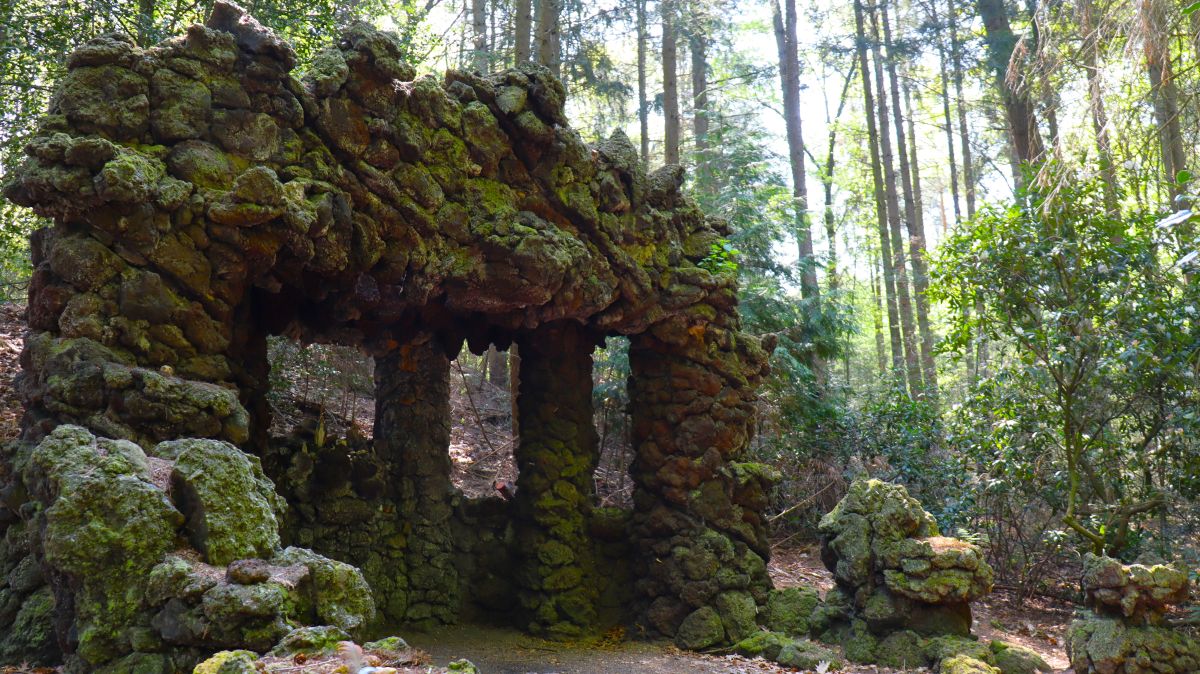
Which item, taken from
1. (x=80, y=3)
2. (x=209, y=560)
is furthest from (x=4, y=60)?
(x=209, y=560)

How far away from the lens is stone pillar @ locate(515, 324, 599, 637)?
8883 mm

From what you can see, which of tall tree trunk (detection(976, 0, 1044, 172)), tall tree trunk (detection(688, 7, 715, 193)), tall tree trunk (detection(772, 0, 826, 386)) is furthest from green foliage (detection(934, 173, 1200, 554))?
tall tree trunk (detection(688, 7, 715, 193))

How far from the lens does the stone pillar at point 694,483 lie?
8.55m

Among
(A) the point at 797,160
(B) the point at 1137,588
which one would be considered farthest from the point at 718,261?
(A) the point at 797,160

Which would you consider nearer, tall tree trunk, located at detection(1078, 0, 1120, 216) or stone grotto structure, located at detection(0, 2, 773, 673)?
stone grotto structure, located at detection(0, 2, 773, 673)

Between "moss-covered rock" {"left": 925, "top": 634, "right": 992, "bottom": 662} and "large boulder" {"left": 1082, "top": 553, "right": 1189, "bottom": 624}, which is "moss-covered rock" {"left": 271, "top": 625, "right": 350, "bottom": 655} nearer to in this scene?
"moss-covered rock" {"left": 925, "top": 634, "right": 992, "bottom": 662}

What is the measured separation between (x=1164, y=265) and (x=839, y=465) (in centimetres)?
482

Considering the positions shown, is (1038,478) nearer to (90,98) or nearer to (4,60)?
(90,98)

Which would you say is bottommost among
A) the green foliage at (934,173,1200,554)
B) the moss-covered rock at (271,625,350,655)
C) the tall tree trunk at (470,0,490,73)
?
the moss-covered rock at (271,625,350,655)

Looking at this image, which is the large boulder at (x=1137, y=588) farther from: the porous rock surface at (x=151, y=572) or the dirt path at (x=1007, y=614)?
the porous rock surface at (x=151, y=572)

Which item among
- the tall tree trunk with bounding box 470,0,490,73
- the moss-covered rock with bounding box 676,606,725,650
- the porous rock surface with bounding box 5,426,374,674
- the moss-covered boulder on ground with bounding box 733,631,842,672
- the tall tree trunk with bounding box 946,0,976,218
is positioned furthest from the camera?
the tall tree trunk with bounding box 946,0,976,218

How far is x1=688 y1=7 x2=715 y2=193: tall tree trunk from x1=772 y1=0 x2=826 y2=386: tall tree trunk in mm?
1596

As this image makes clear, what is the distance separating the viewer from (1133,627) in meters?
6.86

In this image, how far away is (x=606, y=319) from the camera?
857cm
